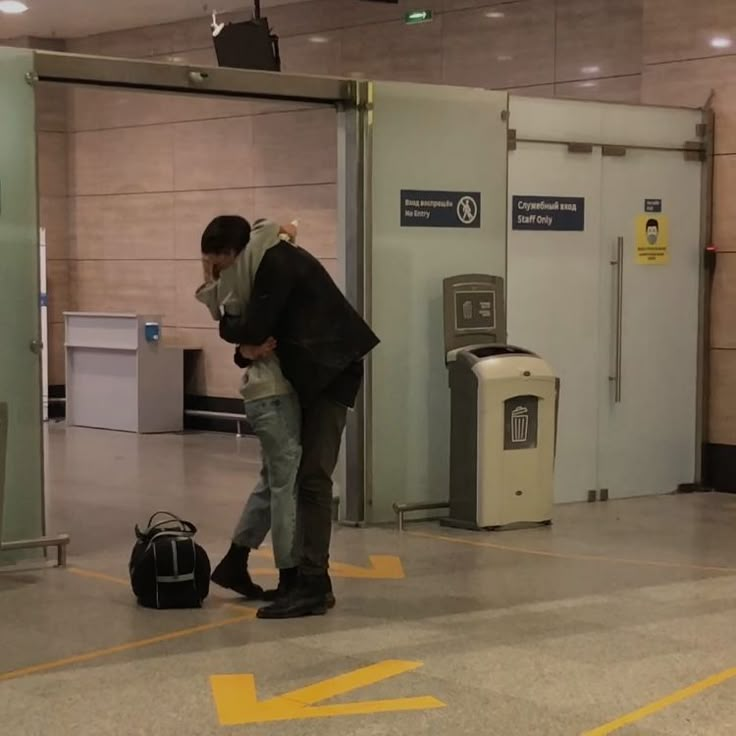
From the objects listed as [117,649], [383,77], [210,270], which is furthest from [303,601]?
[383,77]

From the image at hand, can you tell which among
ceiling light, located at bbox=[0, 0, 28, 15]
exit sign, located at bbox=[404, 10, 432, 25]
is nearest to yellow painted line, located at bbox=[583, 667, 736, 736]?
exit sign, located at bbox=[404, 10, 432, 25]

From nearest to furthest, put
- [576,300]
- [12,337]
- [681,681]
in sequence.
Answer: [681,681] → [12,337] → [576,300]

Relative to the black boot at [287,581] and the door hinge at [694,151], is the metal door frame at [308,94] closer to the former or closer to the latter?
the black boot at [287,581]

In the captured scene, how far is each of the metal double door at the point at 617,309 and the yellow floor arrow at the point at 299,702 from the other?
Result: 4.08m

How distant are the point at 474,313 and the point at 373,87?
144cm

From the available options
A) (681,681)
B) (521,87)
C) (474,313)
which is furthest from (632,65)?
(681,681)

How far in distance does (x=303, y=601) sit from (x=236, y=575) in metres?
0.44

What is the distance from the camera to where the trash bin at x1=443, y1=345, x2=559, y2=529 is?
7.71 m

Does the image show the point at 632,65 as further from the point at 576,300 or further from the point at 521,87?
the point at 576,300

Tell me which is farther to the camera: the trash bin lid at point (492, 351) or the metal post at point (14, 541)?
the trash bin lid at point (492, 351)

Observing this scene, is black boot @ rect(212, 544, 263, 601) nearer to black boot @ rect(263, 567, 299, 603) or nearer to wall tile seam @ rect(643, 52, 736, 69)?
black boot @ rect(263, 567, 299, 603)

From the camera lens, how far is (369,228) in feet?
25.9

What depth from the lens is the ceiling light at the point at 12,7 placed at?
12390mm

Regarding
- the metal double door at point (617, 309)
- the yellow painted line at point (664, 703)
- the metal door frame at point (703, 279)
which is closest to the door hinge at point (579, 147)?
the metal double door at point (617, 309)
